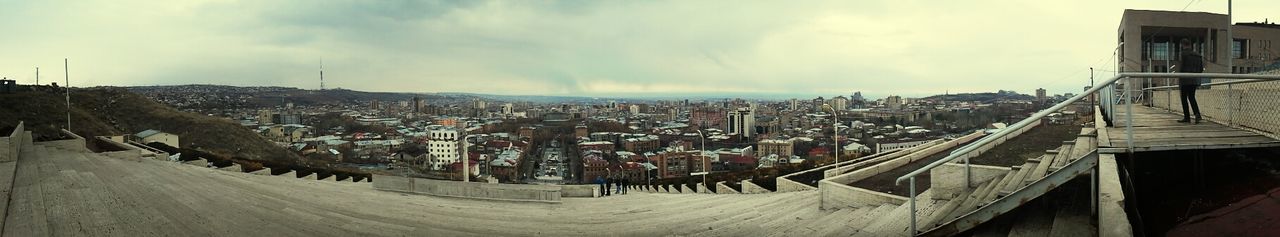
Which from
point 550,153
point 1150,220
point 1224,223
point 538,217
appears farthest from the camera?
point 550,153

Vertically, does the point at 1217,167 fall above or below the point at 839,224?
above

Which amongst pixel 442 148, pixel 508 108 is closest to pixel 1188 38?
pixel 442 148

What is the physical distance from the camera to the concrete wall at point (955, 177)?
553cm

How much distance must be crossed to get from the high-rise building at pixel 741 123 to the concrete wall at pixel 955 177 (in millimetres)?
47551

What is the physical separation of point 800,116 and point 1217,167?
61.8 meters

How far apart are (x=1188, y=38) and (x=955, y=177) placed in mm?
28409

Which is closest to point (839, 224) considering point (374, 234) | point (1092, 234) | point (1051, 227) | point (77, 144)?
point (1051, 227)

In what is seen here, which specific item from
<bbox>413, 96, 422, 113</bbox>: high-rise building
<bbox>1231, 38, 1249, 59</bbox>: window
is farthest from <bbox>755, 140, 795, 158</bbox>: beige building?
<bbox>413, 96, 422, 113</bbox>: high-rise building

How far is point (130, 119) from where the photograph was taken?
110 ft

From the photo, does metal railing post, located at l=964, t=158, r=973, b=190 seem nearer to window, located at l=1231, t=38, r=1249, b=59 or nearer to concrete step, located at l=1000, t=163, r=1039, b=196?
concrete step, located at l=1000, t=163, r=1039, b=196

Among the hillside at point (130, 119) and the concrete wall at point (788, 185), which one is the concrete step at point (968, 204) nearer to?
the concrete wall at point (788, 185)

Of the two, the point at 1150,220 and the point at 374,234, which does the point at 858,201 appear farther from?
the point at 374,234

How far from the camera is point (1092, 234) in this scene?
3.23m

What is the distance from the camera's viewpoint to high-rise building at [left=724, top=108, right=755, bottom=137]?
2117 inches
